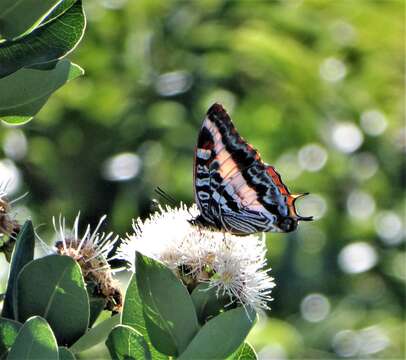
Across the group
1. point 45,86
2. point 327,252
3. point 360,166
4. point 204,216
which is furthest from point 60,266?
point 360,166

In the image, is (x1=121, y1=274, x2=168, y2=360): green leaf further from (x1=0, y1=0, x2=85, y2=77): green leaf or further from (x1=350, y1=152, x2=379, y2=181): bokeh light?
(x1=350, y1=152, x2=379, y2=181): bokeh light

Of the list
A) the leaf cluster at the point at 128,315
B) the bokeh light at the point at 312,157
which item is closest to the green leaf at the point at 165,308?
the leaf cluster at the point at 128,315

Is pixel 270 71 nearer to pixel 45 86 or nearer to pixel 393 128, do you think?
pixel 393 128

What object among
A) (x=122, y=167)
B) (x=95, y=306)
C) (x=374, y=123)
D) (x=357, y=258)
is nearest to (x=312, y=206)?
(x=357, y=258)

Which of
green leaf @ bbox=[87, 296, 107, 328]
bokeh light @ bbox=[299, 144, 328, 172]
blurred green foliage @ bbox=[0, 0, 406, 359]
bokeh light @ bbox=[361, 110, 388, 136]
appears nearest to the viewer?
green leaf @ bbox=[87, 296, 107, 328]

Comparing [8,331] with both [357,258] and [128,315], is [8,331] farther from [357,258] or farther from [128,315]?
[357,258]

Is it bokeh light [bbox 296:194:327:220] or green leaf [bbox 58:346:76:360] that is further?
bokeh light [bbox 296:194:327:220]

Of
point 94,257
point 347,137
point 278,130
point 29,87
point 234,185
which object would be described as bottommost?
point 347,137

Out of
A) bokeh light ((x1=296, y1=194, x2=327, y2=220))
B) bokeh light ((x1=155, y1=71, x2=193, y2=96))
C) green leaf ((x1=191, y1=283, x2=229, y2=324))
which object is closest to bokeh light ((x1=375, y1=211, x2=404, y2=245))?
bokeh light ((x1=296, y1=194, x2=327, y2=220))
